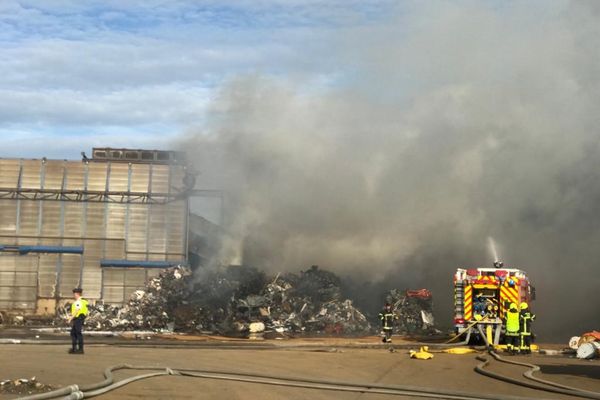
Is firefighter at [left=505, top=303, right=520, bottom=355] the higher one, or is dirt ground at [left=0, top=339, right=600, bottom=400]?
firefighter at [left=505, top=303, right=520, bottom=355]

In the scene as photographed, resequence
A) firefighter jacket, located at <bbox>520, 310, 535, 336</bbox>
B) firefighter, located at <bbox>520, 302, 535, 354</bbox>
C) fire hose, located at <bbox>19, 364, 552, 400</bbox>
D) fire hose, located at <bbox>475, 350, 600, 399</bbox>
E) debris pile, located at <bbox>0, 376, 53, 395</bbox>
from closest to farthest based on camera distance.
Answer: fire hose, located at <bbox>19, 364, 552, 400</bbox> < debris pile, located at <bbox>0, 376, 53, 395</bbox> < fire hose, located at <bbox>475, 350, 600, 399</bbox> < firefighter, located at <bbox>520, 302, 535, 354</bbox> < firefighter jacket, located at <bbox>520, 310, 535, 336</bbox>

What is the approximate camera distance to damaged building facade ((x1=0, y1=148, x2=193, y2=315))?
39.2m

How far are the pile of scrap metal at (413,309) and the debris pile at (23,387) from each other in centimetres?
2253

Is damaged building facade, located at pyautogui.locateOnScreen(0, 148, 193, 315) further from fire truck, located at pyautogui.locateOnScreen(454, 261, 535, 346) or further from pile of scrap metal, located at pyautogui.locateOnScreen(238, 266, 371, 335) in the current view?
fire truck, located at pyautogui.locateOnScreen(454, 261, 535, 346)

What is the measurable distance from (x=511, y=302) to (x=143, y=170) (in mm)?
24189

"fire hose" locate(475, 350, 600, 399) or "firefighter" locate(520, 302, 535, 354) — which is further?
"firefighter" locate(520, 302, 535, 354)

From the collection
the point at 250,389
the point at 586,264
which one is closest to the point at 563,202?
the point at 586,264

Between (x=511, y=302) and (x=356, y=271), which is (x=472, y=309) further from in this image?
(x=356, y=271)

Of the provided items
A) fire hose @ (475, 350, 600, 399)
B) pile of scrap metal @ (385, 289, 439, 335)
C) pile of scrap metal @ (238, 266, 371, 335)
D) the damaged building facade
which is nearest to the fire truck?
pile of scrap metal @ (385, 289, 439, 335)

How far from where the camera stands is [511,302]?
2311 cm

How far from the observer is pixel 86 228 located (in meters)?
40.2

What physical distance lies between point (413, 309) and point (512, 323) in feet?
41.0

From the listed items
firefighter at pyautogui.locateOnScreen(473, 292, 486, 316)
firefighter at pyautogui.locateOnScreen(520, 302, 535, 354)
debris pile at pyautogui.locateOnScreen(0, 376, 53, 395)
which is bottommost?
debris pile at pyautogui.locateOnScreen(0, 376, 53, 395)

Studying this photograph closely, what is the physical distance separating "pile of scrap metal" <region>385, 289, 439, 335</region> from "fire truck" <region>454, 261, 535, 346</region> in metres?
7.80
